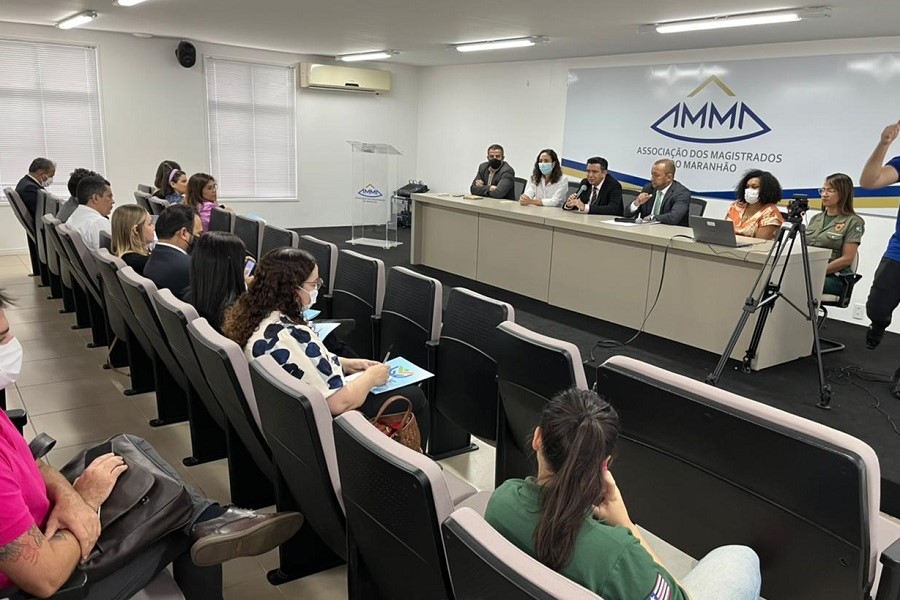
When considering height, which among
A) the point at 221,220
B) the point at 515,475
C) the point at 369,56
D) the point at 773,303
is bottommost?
the point at 515,475

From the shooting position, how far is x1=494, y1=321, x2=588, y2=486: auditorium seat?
2053 millimetres

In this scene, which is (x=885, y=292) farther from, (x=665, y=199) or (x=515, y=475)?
(x=515, y=475)

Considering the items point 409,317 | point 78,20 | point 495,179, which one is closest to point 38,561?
point 409,317

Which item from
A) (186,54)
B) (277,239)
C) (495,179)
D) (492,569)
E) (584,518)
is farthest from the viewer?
(186,54)

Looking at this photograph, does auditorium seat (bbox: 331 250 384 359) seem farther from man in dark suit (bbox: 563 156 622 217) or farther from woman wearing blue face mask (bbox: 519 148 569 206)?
woman wearing blue face mask (bbox: 519 148 569 206)

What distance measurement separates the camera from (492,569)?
3.43 ft

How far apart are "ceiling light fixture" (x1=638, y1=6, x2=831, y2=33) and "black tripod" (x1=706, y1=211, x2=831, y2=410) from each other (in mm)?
1817

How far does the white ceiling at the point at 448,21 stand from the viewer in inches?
197

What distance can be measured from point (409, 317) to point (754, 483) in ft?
6.25

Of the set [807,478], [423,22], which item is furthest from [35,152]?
[807,478]

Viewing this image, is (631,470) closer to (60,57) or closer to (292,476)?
(292,476)

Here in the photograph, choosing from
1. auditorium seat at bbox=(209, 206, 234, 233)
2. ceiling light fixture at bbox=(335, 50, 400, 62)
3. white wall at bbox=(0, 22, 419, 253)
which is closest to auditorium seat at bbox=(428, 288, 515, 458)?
auditorium seat at bbox=(209, 206, 234, 233)

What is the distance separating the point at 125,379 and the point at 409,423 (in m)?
2.50

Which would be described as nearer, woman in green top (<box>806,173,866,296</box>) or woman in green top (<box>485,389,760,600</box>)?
woman in green top (<box>485,389,760,600</box>)
